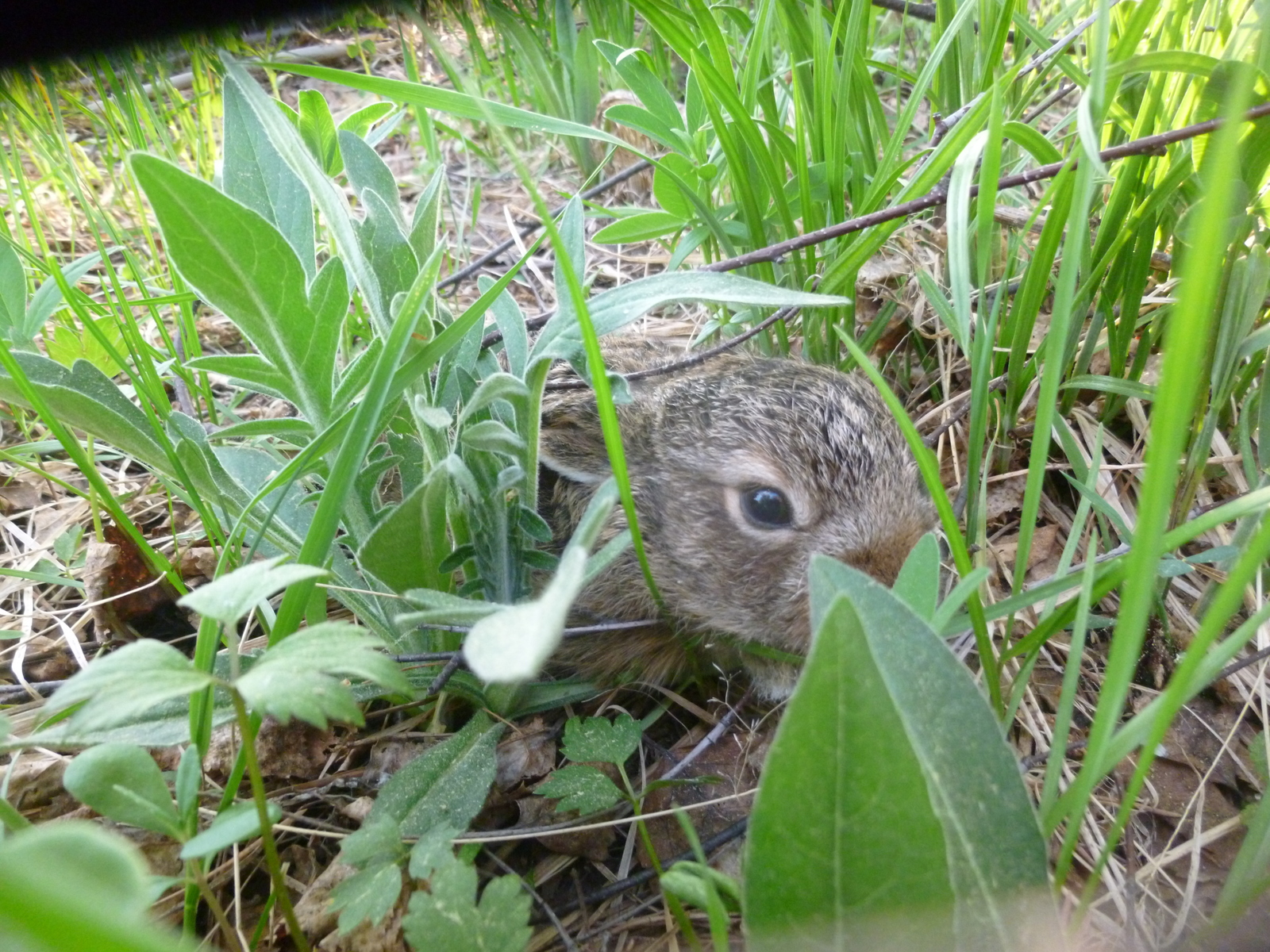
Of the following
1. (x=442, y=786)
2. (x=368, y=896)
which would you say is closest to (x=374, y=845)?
(x=368, y=896)

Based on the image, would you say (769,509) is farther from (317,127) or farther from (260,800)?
(317,127)

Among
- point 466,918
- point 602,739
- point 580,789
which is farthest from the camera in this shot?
point 602,739

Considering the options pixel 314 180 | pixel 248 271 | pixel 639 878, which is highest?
pixel 314 180

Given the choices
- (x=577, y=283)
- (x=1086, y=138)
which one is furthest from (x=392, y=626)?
(x=1086, y=138)

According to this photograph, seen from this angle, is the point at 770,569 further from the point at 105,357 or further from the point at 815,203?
the point at 105,357

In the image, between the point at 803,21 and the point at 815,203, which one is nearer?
the point at 815,203

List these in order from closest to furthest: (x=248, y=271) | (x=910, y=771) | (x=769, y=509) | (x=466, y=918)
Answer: (x=910, y=771), (x=466, y=918), (x=248, y=271), (x=769, y=509)
